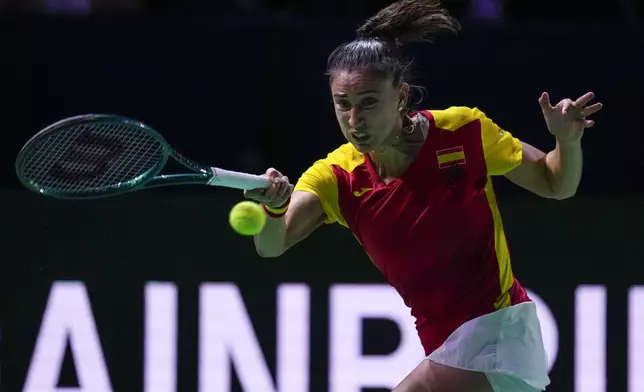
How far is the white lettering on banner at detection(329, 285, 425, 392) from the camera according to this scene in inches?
223

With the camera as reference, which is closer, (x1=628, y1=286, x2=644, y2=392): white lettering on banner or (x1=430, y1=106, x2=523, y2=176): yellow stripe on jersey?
(x1=430, y1=106, x2=523, y2=176): yellow stripe on jersey

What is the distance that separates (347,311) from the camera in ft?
18.6

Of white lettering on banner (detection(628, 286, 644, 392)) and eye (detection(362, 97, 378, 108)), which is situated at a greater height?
eye (detection(362, 97, 378, 108))

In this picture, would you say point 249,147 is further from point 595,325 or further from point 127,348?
point 595,325

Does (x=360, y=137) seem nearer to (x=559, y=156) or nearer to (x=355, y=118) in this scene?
(x=355, y=118)

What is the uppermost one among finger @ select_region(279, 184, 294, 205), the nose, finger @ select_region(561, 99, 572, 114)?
finger @ select_region(561, 99, 572, 114)

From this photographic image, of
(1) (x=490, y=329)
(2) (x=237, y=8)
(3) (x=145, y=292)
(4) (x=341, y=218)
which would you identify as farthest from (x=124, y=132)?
(2) (x=237, y=8)

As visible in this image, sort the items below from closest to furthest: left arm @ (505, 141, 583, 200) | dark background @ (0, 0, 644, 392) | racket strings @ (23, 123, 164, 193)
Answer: racket strings @ (23, 123, 164, 193), left arm @ (505, 141, 583, 200), dark background @ (0, 0, 644, 392)

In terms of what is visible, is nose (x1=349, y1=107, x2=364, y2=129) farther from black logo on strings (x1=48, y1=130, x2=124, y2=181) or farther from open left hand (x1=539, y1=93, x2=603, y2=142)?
black logo on strings (x1=48, y1=130, x2=124, y2=181)

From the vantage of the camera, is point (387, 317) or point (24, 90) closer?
point (387, 317)

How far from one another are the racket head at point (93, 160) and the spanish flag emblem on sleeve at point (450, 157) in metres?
0.81

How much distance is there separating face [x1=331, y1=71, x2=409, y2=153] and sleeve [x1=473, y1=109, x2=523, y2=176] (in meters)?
0.37

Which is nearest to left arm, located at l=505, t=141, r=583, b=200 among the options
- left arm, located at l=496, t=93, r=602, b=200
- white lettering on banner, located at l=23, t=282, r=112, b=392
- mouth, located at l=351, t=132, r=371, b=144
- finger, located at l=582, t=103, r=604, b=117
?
left arm, located at l=496, t=93, r=602, b=200

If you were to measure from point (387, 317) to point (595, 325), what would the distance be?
0.91m
